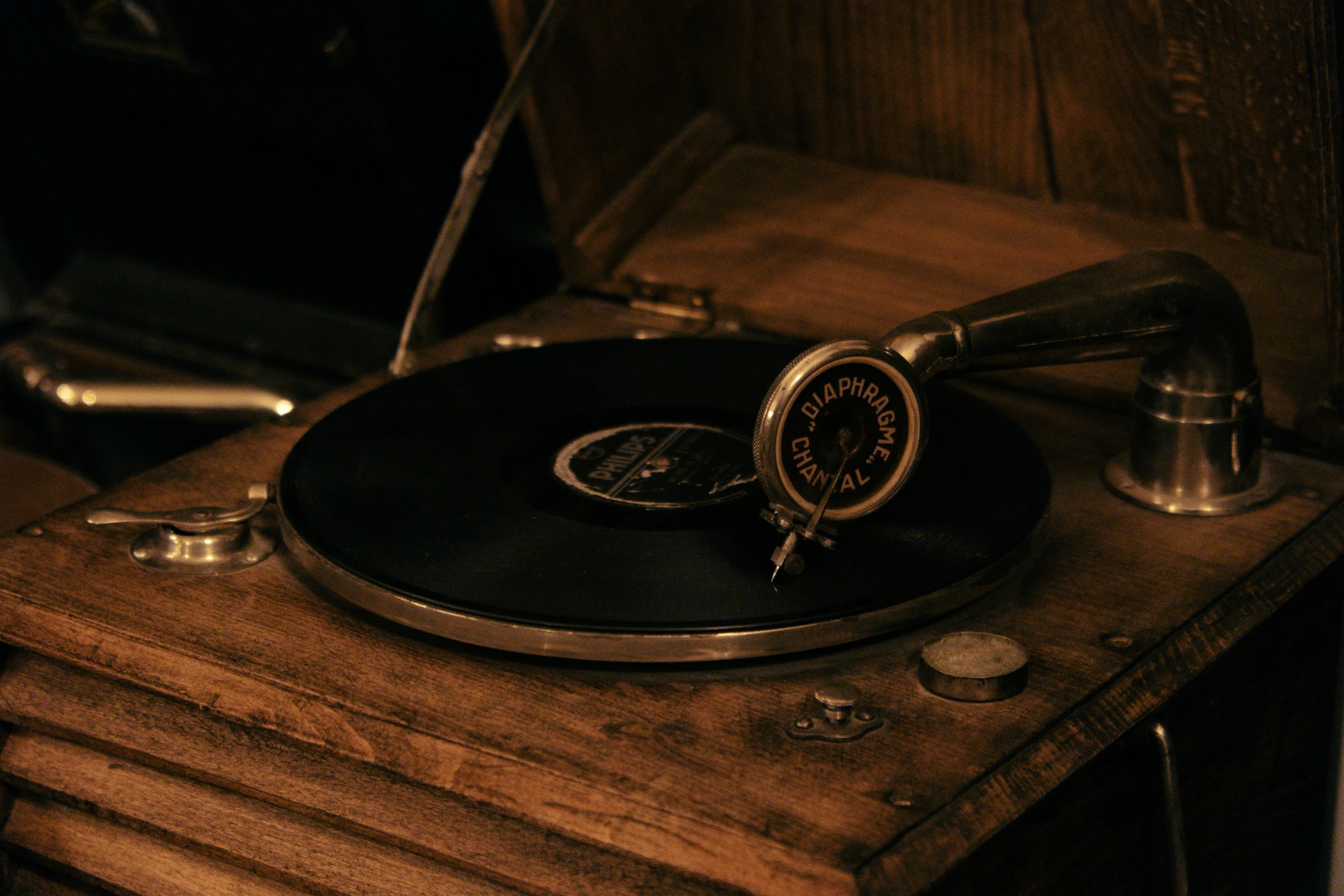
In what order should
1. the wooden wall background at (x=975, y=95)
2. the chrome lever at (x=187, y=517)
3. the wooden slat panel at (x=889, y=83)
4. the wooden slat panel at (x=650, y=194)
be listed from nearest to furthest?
the chrome lever at (x=187, y=517) → the wooden wall background at (x=975, y=95) → the wooden slat panel at (x=889, y=83) → the wooden slat panel at (x=650, y=194)

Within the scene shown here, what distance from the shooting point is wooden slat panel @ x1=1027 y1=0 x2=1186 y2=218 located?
50.3 inches

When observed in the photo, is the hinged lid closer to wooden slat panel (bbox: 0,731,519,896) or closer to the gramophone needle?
the gramophone needle

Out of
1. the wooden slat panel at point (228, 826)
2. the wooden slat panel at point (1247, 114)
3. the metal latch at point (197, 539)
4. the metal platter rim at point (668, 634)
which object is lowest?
the wooden slat panel at point (228, 826)

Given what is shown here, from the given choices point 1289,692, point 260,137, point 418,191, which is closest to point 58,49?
point 260,137

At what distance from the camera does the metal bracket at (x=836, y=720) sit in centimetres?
81

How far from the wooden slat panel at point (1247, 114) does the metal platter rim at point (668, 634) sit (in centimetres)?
44

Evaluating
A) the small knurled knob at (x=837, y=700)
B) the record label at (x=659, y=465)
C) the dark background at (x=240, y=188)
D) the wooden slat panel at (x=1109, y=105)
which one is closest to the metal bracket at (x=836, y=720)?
the small knurled knob at (x=837, y=700)

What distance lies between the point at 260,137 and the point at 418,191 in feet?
0.86

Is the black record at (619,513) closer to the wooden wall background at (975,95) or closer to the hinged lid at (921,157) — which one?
the hinged lid at (921,157)

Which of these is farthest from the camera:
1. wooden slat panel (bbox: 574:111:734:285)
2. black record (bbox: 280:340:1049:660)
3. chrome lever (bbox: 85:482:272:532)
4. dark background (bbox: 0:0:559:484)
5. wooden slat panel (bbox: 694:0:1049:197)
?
dark background (bbox: 0:0:559:484)

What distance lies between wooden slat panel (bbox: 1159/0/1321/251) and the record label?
0.47 m

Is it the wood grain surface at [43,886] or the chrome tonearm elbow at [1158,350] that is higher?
the chrome tonearm elbow at [1158,350]

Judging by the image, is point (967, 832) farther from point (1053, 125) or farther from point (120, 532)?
point (1053, 125)

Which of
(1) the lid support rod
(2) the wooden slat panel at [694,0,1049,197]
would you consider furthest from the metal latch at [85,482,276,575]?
(2) the wooden slat panel at [694,0,1049,197]
